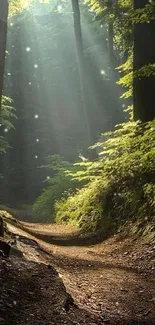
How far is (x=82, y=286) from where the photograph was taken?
479 centimetres

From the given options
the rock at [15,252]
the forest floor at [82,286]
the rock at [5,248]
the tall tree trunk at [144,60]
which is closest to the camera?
the forest floor at [82,286]

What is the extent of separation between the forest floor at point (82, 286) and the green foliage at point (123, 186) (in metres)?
1.26

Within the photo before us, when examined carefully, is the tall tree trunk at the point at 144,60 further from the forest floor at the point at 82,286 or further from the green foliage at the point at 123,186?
the forest floor at the point at 82,286

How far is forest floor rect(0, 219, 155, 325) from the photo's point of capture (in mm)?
3285

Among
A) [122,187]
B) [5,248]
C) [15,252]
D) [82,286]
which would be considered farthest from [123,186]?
[5,248]

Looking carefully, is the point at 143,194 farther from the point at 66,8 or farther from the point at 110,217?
the point at 66,8

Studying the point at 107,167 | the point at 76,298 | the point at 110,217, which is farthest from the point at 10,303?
the point at 107,167

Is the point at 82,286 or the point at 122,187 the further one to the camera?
the point at 122,187

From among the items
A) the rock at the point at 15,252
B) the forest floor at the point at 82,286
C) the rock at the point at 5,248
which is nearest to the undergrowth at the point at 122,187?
the forest floor at the point at 82,286

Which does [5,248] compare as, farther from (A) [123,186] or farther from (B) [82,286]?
(A) [123,186]

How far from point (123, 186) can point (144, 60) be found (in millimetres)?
3854

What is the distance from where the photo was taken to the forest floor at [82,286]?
328 centimetres

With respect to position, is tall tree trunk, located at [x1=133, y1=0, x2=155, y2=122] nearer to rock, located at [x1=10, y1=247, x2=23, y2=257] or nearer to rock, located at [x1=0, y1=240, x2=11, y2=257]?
rock, located at [x1=10, y1=247, x2=23, y2=257]

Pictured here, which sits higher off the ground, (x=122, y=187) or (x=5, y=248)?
(x=122, y=187)
